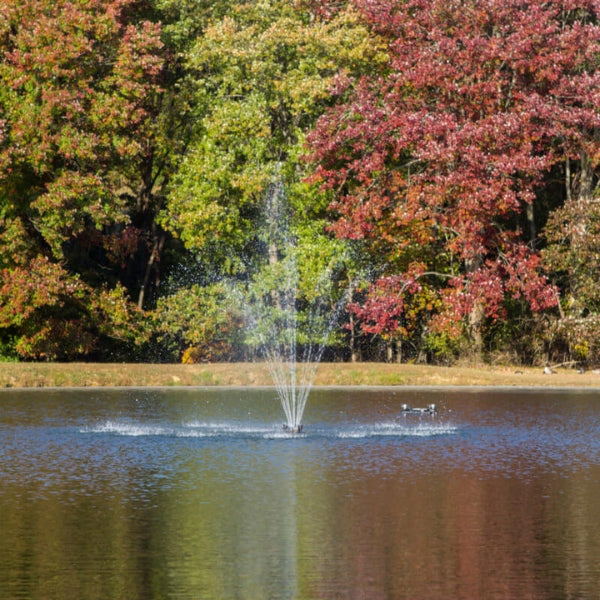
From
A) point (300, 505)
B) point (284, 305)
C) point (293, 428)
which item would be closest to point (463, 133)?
point (284, 305)

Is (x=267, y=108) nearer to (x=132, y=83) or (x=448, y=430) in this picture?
(x=132, y=83)

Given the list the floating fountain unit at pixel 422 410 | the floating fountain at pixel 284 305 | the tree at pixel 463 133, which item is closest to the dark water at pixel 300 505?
the floating fountain unit at pixel 422 410

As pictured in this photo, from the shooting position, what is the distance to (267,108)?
3997cm

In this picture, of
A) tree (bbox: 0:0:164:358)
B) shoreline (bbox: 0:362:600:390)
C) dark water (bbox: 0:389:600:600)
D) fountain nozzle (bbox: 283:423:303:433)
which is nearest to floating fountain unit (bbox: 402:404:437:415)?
dark water (bbox: 0:389:600:600)

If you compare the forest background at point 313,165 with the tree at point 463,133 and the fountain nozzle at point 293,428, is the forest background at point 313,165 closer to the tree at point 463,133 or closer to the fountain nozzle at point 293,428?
the tree at point 463,133

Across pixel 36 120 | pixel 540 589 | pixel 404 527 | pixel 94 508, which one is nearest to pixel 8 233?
pixel 36 120

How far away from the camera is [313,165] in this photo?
3934 cm

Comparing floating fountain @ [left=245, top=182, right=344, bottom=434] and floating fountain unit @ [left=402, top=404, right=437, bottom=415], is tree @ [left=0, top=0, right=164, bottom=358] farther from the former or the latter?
floating fountain unit @ [left=402, top=404, right=437, bottom=415]

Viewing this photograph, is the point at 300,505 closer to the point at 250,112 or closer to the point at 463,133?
the point at 463,133

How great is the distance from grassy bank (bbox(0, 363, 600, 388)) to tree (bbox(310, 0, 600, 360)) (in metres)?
2.87

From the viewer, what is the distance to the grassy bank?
33312 mm

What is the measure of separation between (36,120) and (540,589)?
29361 mm

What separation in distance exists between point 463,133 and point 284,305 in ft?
26.7

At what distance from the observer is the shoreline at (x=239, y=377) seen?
33281 millimetres
